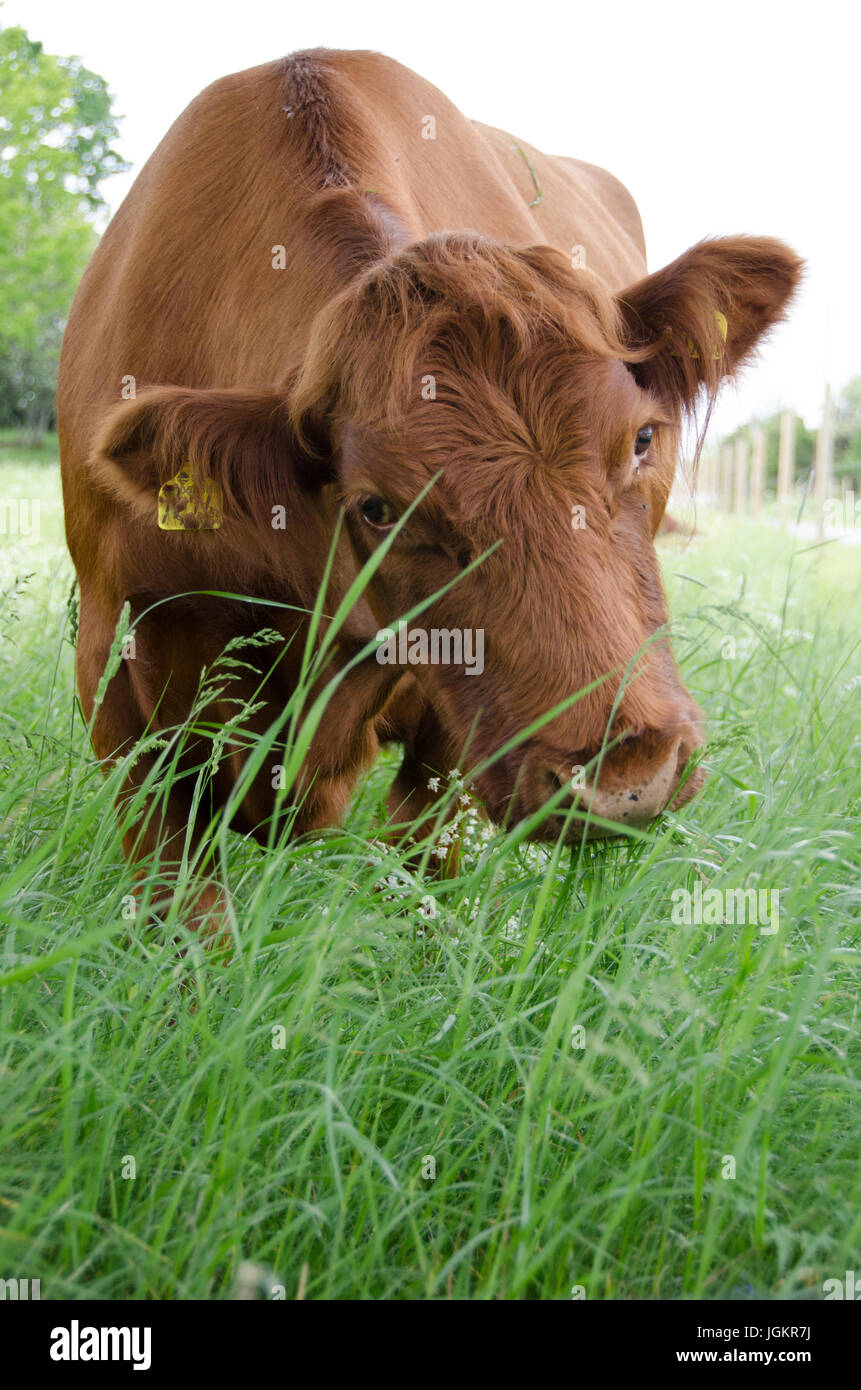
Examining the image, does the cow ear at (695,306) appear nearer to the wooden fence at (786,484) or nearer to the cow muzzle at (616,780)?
the wooden fence at (786,484)

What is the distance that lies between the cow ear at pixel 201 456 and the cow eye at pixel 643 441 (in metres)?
0.75

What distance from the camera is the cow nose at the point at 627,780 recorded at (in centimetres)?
194

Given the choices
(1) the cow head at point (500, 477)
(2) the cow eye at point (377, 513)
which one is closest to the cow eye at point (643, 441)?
(1) the cow head at point (500, 477)

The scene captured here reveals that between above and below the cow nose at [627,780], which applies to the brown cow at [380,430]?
above

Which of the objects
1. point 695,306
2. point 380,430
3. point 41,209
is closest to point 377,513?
point 380,430

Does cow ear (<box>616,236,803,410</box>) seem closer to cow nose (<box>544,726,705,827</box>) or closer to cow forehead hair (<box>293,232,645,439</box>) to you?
cow forehead hair (<box>293,232,645,439</box>)

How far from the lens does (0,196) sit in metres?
28.8

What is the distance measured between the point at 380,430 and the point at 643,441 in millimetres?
622

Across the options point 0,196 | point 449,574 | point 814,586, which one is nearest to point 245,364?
point 449,574

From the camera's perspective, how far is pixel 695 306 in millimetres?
2686

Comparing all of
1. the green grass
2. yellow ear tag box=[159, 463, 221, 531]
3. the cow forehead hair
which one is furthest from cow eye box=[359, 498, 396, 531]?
the green grass

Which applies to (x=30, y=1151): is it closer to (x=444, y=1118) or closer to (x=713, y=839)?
(x=444, y=1118)

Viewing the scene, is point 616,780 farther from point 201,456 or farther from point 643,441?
point 201,456

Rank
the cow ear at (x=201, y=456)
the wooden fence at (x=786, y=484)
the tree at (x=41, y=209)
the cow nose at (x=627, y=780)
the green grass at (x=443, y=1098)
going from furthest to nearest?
1. the tree at (x=41, y=209)
2. the wooden fence at (x=786, y=484)
3. the cow ear at (x=201, y=456)
4. the cow nose at (x=627, y=780)
5. the green grass at (x=443, y=1098)
